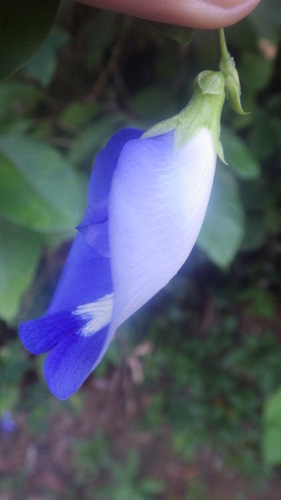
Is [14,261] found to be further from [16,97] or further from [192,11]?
[192,11]

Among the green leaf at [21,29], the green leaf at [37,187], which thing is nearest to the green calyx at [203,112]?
the green leaf at [21,29]

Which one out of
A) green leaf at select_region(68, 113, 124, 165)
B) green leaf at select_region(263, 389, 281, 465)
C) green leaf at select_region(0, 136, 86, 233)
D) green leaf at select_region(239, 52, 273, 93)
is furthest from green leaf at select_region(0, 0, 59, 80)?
green leaf at select_region(263, 389, 281, 465)

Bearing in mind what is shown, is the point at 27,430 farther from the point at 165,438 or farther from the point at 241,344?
the point at 241,344

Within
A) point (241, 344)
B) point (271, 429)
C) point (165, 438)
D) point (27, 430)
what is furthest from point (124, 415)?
point (271, 429)

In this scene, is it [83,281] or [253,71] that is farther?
[253,71]

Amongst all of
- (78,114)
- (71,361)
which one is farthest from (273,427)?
(71,361)

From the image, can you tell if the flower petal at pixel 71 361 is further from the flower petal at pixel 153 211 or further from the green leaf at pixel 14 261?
the green leaf at pixel 14 261
